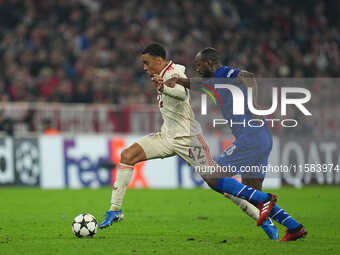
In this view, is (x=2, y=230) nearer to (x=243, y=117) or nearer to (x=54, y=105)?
(x=243, y=117)

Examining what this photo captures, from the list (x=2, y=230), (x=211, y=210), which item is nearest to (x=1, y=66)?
(x=211, y=210)

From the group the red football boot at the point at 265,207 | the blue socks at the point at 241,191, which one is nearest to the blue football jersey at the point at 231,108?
the blue socks at the point at 241,191

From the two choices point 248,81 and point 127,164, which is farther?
point 127,164

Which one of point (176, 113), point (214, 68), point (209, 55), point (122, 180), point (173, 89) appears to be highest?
point (209, 55)

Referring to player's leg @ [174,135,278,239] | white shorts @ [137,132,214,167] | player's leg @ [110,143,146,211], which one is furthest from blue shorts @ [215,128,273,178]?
player's leg @ [110,143,146,211]

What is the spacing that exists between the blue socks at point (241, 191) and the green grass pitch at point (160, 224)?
1.58 ft

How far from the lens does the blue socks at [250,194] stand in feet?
25.8

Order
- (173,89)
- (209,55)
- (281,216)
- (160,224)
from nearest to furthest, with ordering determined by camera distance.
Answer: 1. (281,216)
2. (209,55)
3. (173,89)
4. (160,224)

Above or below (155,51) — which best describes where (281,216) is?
below

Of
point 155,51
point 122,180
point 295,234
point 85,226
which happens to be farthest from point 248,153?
point 85,226

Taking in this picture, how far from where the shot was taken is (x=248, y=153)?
812 centimetres

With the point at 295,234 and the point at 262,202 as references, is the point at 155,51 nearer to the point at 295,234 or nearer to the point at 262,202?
the point at 262,202

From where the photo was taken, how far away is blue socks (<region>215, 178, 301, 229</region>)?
7879 mm

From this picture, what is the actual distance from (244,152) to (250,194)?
48cm
